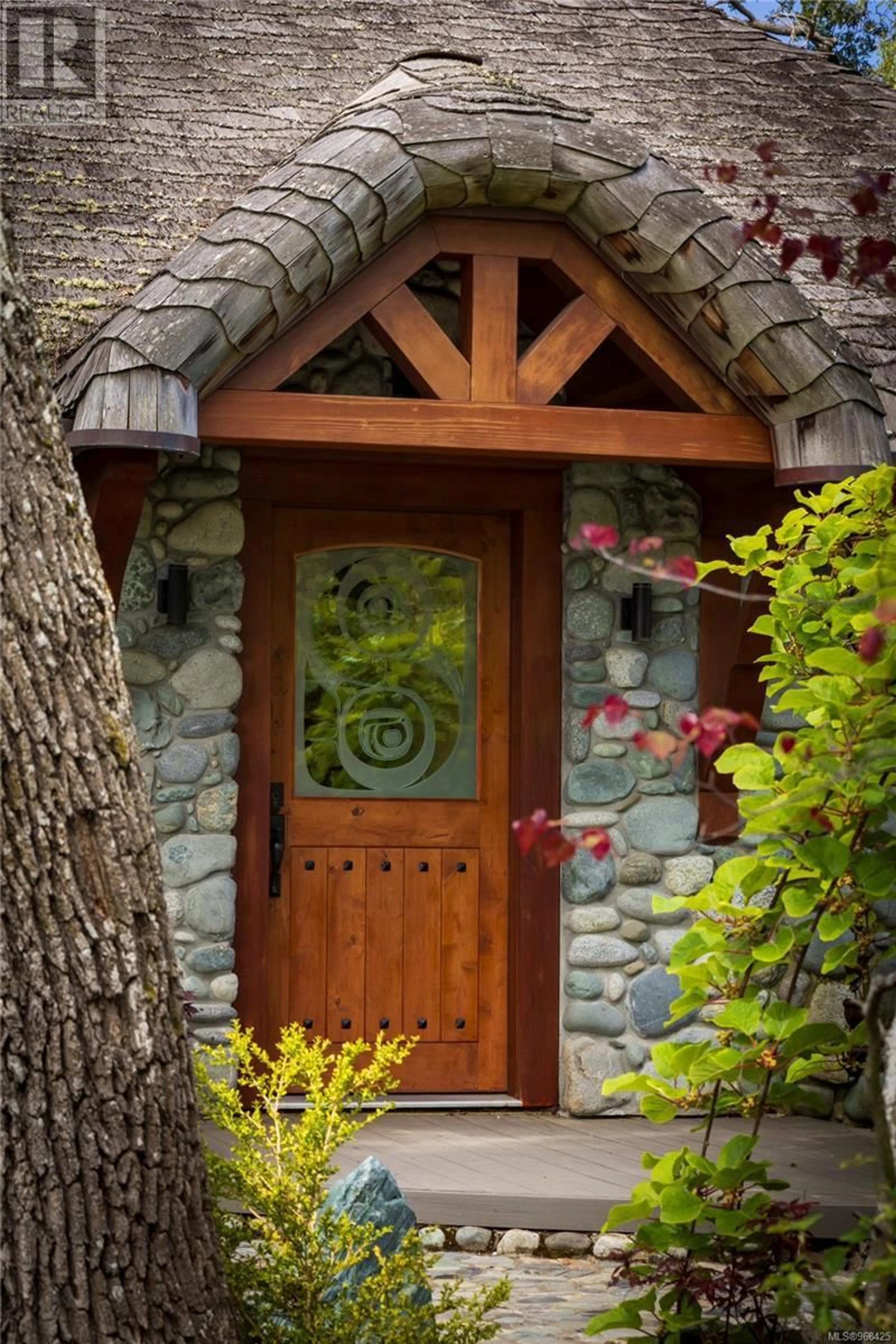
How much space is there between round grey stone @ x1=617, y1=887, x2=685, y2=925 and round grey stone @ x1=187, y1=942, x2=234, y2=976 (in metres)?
1.49

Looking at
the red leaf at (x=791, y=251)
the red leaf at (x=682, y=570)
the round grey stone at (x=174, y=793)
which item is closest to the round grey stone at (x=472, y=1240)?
the round grey stone at (x=174, y=793)

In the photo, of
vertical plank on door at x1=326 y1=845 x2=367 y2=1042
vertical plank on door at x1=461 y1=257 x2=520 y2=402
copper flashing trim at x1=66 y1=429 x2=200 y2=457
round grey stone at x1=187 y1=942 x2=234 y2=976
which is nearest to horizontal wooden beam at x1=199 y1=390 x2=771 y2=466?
vertical plank on door at x1=461 y1=257 x2=520 y2=402

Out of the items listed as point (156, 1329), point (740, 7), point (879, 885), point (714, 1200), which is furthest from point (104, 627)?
point (740, 7)

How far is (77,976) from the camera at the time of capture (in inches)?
112

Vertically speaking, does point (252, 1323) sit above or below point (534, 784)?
below

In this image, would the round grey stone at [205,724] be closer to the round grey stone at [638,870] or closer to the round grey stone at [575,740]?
the round grey stone at [575,740]

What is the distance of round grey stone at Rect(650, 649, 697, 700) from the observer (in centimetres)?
650

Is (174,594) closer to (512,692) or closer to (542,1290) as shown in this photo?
(512,692)

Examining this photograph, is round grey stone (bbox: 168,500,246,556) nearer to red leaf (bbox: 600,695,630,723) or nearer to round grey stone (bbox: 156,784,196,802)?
round grey stone (bbox: 156,784,196,802)

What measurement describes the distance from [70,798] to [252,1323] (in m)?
1.15

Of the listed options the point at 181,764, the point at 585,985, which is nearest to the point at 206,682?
the point at 181,764

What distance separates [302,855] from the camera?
6.43 m

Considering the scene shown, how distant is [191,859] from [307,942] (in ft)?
2.06

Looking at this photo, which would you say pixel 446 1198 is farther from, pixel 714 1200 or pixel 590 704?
pixel 590 704
